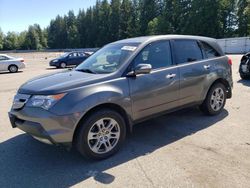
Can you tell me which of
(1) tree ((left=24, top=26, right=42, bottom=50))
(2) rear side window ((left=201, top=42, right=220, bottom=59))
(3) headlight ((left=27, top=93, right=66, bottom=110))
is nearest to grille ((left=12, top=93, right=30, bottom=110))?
(3) headlight ((left=27, top=93, right=66, bottom=110))

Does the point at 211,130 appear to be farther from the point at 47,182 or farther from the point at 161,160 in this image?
the point at 47,182

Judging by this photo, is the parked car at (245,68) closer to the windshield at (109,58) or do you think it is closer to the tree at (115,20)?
the windshield at (109,58)

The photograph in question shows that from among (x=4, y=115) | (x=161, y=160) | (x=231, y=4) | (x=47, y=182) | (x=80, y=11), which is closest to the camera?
(x=47, y=182)

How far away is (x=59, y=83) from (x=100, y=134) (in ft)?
3.22

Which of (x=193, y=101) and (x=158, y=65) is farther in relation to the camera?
(x=193, y=101)

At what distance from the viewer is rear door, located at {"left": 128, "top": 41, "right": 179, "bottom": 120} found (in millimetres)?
4711

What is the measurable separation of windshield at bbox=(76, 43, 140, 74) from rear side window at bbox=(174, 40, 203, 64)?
3.18 ft

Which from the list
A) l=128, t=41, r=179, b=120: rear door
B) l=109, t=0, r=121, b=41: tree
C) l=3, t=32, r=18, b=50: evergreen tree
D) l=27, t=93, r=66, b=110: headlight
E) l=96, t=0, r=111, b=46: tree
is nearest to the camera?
l=27, t=93, r=66, b=110: headlight

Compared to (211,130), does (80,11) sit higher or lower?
higher

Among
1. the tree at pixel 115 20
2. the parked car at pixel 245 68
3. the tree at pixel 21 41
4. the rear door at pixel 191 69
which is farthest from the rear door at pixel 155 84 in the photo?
the tree at pixel 21 41

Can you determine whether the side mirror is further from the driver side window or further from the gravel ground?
the gravel ground

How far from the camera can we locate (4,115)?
7207mm

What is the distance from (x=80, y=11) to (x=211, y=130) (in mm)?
117105

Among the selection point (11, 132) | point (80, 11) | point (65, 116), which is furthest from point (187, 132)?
point (80, 11)
